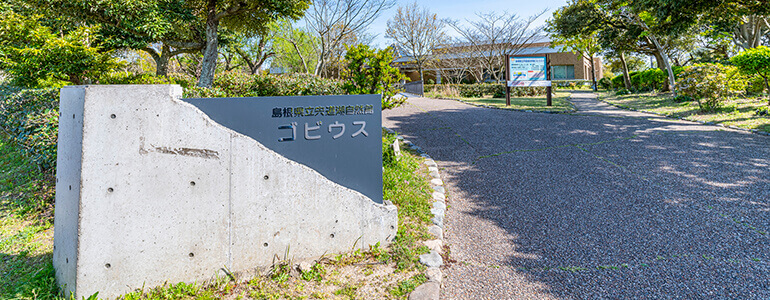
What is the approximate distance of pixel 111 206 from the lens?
96.1 inches

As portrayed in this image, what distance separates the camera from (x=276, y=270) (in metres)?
2.90

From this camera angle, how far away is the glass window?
3938 centimetres

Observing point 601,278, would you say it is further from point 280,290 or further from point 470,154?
point 470,154

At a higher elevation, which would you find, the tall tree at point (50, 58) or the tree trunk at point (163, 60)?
the tree trunk at point (163, 60)

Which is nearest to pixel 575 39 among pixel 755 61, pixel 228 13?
pixel 755 61

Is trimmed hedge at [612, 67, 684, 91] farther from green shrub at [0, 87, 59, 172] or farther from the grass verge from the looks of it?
the grass verge

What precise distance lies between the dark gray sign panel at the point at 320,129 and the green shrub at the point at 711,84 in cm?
1113

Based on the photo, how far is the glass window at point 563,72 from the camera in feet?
129

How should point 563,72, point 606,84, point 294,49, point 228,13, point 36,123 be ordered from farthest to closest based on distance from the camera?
point 563,72 < point 606,84 < point 294,49 < point 228,13 < point 36,123

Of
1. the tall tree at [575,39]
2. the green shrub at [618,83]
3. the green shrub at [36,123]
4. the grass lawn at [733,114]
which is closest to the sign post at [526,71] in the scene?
the grass lawn at [733,114]

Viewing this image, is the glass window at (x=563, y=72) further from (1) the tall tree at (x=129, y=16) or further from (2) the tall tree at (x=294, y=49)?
(1) the tall tree at (x=129, y=16)

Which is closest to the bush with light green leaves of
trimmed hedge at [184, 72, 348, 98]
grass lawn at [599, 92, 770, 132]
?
grass lawn at [599, 92, 770, 132]

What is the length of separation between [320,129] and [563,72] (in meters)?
41.6

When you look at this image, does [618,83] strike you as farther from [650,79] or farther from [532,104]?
[532,104]
